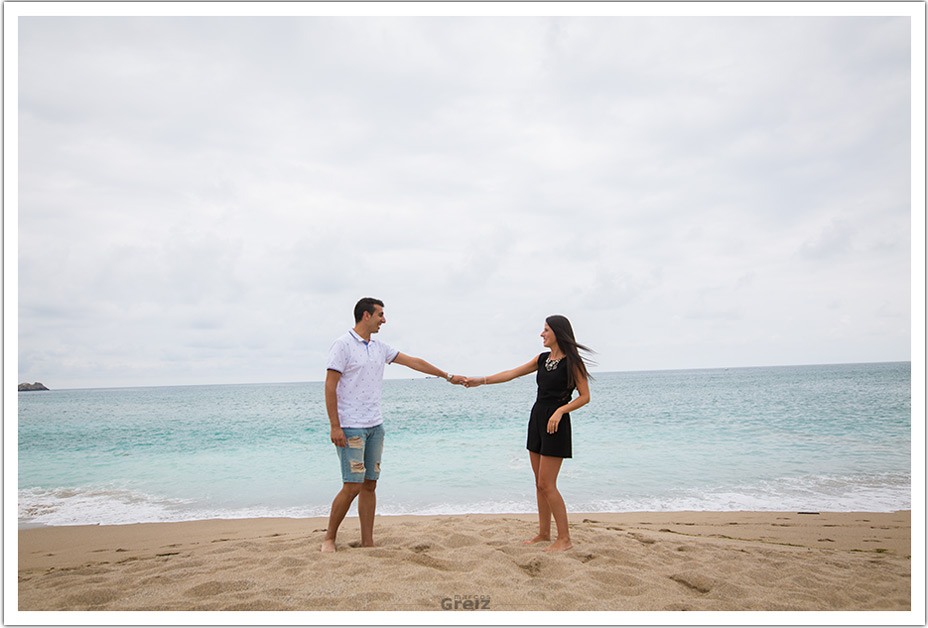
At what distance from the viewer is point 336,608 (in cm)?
344

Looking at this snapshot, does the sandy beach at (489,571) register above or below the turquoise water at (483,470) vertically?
above

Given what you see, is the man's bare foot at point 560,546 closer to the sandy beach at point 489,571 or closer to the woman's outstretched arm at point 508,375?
the sandy beach at point 489,571

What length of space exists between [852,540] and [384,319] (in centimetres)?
543

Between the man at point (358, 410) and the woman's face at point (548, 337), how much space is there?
1535 mm

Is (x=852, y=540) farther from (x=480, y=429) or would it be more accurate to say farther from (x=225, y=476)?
(x=480, y=429)

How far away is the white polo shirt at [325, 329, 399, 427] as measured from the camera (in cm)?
472

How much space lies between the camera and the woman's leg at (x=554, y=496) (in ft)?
15.4

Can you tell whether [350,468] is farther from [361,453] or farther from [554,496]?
[554,496]

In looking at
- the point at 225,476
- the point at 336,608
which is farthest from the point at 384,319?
the point at 225,476

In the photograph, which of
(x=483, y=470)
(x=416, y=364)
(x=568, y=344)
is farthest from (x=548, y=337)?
(x=483, y=470)

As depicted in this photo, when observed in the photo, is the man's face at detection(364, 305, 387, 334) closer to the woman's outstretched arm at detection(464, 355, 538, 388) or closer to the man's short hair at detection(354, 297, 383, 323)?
the man's short hair at detection(354, 297, 383, 323)

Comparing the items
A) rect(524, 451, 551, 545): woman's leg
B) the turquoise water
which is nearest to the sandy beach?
rect(524, 451, 551, 545): woman's leg

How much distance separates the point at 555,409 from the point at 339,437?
76.2 inches

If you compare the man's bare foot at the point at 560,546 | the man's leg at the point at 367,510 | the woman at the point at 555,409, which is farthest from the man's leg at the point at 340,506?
the man's bare foot at the point at 560,546
